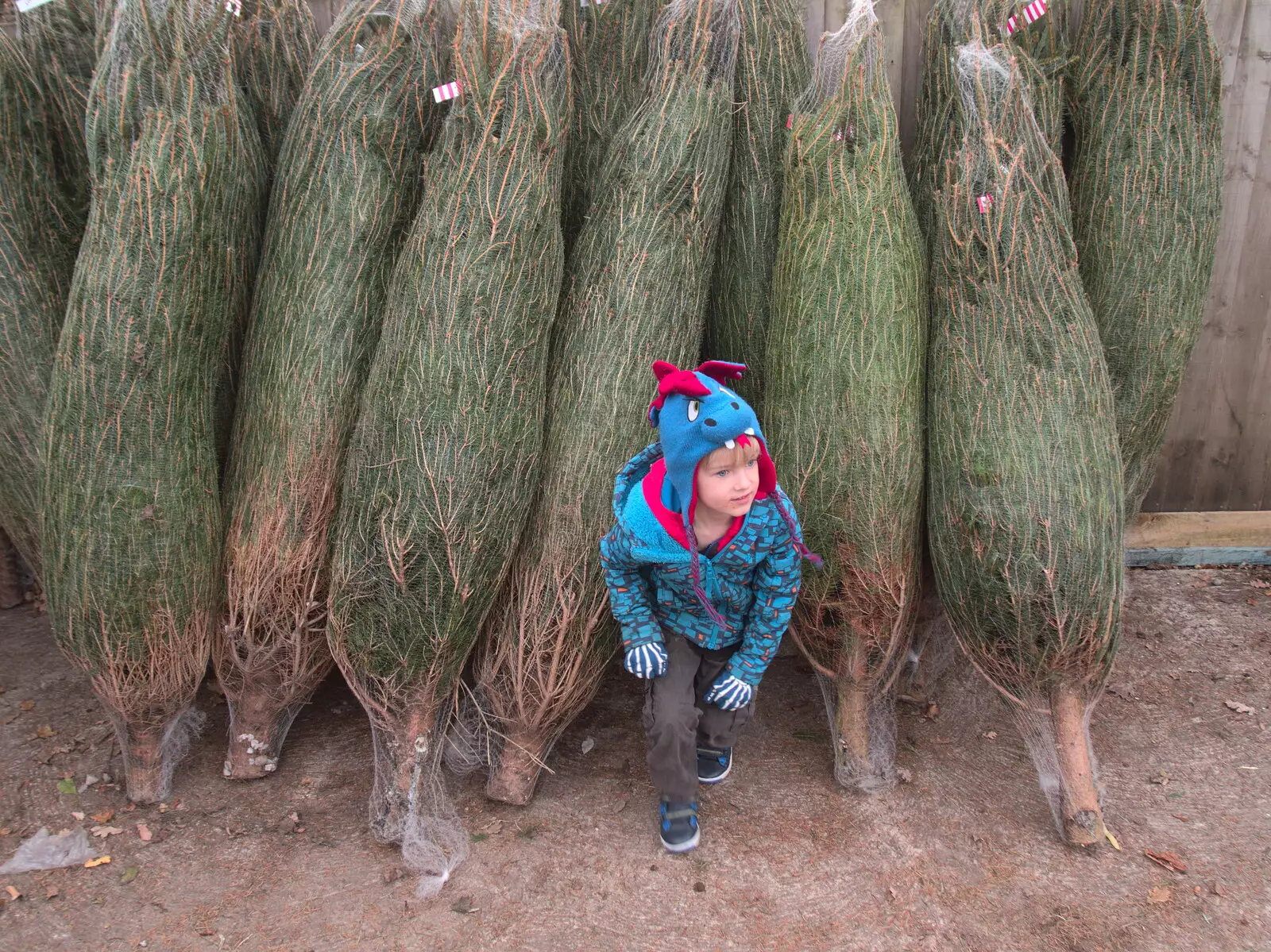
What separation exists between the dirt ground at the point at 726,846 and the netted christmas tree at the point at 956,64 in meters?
1.81

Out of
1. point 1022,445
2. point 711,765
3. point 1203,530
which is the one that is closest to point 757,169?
point 1022,445

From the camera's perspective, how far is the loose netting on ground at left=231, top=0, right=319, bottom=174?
130 inches

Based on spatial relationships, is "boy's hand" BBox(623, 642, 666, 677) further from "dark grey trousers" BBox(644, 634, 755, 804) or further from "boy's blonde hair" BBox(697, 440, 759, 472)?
"boy's blonde hair" BBox(697, 440, 759, 472)

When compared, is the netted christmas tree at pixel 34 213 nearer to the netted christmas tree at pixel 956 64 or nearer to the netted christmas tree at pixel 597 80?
the netted christmas tree at pixel 597 80

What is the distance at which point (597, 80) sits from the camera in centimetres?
334

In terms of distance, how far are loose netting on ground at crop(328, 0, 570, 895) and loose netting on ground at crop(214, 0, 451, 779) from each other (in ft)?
0.47

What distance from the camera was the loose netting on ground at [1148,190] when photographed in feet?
10.0

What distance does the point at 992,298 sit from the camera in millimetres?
2795

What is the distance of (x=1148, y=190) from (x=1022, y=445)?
112 cm

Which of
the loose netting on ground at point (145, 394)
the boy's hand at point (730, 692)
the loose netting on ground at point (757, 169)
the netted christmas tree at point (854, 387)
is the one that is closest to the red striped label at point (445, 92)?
the loose netting on ground at point (145, 394)

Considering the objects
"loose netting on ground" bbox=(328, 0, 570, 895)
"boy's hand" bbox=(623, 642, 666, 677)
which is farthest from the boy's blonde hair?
"loose netting on ground" bbox=(328, 0, 570, 895)

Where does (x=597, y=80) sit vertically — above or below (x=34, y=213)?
above

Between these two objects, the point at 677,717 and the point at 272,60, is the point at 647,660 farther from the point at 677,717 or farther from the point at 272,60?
the point at 272,60

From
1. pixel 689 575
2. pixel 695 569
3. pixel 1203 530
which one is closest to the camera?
pixel 695 569
